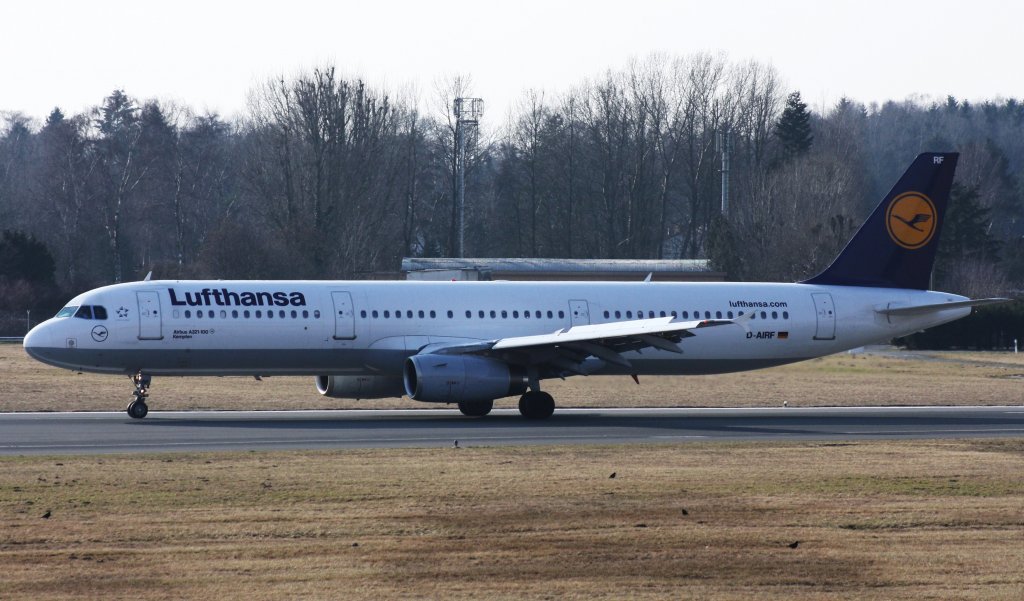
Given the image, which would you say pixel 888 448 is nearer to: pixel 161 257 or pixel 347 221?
pixel 347 221

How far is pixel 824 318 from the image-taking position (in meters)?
37.3

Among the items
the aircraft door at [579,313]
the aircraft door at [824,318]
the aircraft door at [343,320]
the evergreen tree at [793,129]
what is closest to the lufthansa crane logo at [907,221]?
the aircraft door at [824,318]

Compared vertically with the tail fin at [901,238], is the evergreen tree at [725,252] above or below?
above

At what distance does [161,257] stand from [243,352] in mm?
75319

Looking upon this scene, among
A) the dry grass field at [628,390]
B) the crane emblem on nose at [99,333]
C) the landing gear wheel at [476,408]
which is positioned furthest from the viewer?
the dry grass field at [628,390]

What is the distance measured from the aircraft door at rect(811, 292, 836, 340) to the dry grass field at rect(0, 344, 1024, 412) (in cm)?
239

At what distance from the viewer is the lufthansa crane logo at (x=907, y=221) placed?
38.3m

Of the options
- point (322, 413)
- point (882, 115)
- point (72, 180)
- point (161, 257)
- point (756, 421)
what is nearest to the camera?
point (756, 421)

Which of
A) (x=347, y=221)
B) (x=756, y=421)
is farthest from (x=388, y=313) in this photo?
(x=347, y=221)

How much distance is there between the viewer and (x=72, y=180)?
9669 centimetres

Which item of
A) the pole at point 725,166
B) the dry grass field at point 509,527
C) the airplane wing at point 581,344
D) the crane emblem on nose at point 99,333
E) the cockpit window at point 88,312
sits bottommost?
the dry grass field at point 509,527

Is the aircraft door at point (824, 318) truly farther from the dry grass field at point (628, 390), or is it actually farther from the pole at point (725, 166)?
the pole at point (725, 166)

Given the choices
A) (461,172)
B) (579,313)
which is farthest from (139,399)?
(461,172)

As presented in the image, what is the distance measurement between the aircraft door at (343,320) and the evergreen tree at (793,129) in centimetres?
7631
